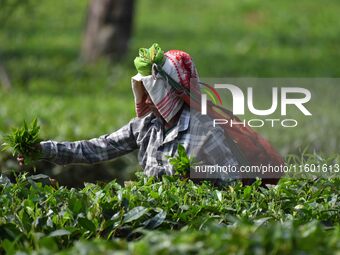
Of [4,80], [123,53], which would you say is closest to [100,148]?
[4,80]

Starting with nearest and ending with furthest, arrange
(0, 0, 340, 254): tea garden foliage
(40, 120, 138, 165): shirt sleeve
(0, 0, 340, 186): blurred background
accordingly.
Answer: (0, 0, 340, 254): tea garden foliage
(40, 120, 138, 165): shirt sleeve
(0, 0, 340, 186): blurred background

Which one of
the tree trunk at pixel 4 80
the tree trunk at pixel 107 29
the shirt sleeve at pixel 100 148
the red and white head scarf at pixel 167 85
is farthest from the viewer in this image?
the tree trunk at pixel 107 29

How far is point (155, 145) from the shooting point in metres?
5.19

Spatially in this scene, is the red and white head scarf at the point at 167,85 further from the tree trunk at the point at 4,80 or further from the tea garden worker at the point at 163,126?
the tree trunk at the point at 4,80

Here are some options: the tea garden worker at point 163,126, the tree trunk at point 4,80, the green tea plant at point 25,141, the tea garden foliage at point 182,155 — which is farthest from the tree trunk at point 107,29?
the green tea plant at point 25,141

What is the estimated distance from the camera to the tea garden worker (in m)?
5.08

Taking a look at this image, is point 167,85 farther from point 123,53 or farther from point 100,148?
point 123,53

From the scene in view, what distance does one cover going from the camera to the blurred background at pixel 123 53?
29.1ft

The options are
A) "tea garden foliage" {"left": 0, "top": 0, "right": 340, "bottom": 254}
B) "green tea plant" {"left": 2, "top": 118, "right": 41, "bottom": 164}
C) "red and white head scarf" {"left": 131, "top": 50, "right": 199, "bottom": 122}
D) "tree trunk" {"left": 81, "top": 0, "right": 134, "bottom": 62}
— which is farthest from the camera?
"tree trunk" {"left": 81, "top": 0, "right": 134, "bottom": 62}

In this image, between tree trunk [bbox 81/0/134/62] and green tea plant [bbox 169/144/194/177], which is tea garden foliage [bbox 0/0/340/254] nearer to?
green tea plant [bbox 169/144/194/177]

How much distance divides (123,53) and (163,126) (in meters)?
9.97

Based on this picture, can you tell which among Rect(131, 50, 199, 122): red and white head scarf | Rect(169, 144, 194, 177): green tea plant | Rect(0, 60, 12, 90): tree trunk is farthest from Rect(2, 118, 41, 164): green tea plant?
Rect(0, 60, 12, 90): tree trunk

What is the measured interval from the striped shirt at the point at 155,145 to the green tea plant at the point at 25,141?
101mm

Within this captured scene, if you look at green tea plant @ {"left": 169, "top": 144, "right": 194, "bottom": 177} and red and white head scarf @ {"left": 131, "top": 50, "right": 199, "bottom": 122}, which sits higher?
red and white head scarf @ {"left": 131, "top": 50, "right": 199, "bottom": 122}
